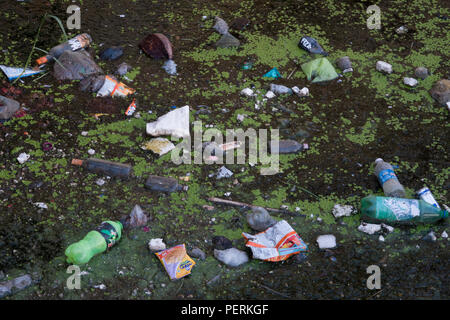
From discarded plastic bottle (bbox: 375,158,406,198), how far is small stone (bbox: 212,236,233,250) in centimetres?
92

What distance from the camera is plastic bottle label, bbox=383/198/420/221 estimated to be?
2.42 metres

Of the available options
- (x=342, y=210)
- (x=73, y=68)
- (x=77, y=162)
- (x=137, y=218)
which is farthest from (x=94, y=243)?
(x=73, y=68)

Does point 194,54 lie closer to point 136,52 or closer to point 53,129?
point 136,52

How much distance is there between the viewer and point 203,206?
2.50 metres

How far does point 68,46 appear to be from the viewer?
332cm

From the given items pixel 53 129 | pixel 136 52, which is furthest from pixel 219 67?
pixel 53 129

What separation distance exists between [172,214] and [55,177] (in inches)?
27.3

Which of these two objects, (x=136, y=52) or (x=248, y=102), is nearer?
(x=248, y=102)

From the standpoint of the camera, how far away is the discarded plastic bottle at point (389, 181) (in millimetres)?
2539

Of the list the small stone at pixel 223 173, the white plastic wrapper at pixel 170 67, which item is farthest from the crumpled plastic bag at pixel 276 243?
the white plastic wrapper at pixel 170 67

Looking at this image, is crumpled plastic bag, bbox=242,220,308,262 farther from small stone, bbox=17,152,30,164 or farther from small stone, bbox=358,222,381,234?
small stone, bbox=17,152,30,164

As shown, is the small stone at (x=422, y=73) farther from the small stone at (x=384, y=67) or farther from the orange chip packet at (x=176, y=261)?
the orange chip packet at (x=176, y=261)

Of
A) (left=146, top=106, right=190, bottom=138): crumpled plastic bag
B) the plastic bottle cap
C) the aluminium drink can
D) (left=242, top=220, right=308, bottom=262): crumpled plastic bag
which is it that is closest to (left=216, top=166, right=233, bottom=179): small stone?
(left=146, top=106, right=190, bottom=138): crumpled plastic bag

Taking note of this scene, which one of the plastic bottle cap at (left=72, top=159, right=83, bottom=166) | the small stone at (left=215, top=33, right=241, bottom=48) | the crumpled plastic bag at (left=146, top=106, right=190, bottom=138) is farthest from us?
the small stone at (left=215, top=33, right=241, bottom=48)
